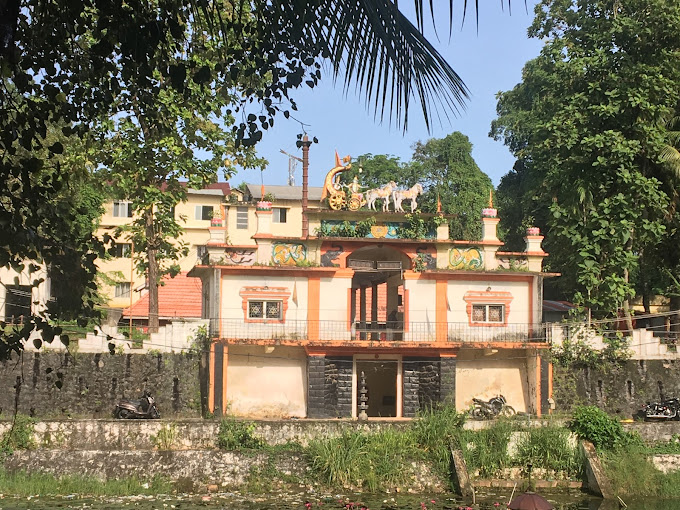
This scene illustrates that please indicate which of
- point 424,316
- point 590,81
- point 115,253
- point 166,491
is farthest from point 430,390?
point 115,253

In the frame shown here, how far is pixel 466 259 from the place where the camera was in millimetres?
27797

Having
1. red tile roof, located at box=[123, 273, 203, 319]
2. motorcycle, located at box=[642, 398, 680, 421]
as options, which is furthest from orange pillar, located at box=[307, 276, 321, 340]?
motorcycle, located at box=[642, 398, 680, 421]

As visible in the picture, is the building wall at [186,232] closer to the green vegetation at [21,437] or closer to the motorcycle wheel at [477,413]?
the motorcycle wheel at [477,413]

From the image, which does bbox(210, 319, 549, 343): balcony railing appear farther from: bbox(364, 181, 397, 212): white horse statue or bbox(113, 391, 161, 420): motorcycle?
bbox(364, 181, 397, 212): white horse statue

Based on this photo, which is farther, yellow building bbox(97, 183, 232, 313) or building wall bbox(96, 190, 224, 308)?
building wall bbox(96, 190, 224, 308)

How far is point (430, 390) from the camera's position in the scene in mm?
26797

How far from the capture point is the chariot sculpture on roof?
27.8 metres

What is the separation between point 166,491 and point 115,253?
14.7m

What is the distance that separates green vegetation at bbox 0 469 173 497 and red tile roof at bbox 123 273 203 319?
1408 centimetres

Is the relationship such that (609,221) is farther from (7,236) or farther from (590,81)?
(7,236)

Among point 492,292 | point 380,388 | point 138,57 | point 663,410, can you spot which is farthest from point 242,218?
point 138,57

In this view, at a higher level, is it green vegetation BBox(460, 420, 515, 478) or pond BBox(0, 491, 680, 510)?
green vegetation BBox(460, 420, 515, 478)

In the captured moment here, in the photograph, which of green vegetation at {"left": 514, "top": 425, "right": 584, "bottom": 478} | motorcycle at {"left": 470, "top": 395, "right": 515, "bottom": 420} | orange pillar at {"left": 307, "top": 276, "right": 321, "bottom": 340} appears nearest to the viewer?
green vegetation at {"left": 514, "top": 425, "right": 584, "bottom": 478}

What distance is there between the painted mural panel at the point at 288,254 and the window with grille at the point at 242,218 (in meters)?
17.0
